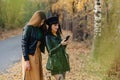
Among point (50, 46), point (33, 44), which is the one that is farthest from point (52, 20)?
point (33, 44)

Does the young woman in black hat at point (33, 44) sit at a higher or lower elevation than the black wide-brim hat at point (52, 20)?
lower

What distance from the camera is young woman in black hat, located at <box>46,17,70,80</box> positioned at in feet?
25.1

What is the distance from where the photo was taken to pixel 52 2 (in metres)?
28.8

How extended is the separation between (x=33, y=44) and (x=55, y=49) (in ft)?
1.67

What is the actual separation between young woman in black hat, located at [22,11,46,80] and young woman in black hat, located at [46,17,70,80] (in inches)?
7.9

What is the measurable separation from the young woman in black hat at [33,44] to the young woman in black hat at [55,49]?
0.66 ft

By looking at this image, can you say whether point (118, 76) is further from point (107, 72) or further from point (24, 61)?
point (24, 61)

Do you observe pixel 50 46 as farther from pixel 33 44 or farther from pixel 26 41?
pixel 26 41

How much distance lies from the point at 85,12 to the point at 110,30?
30.9 ft

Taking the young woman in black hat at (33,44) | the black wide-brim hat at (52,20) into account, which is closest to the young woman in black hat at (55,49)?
the black wide-brim hat at (52,20)

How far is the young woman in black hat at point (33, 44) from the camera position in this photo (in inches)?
299

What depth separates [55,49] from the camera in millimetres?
7637

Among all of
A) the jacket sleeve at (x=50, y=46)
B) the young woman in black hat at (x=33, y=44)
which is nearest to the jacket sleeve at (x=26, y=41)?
the young woman in black hat at (x=33, y=44)

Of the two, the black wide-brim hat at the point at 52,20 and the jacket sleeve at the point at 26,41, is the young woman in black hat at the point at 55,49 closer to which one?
the black wide-brim hat at the point at 52,20
